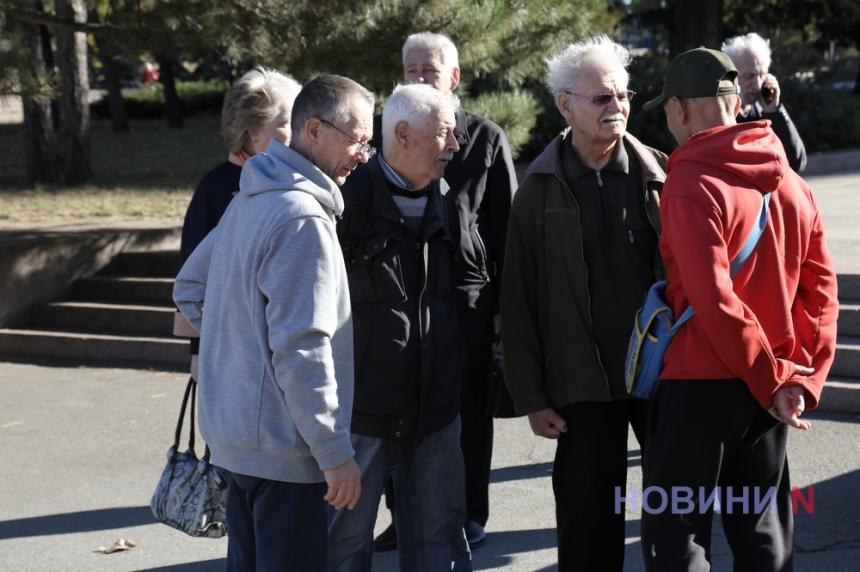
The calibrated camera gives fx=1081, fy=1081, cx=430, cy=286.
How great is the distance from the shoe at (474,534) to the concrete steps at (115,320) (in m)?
4.02

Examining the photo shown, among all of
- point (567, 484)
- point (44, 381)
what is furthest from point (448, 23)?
point (567, 484)

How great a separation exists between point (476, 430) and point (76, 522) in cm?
187

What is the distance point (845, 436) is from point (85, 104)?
12323 mm

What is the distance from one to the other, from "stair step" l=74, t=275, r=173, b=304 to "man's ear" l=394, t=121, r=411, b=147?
5901 millimetres

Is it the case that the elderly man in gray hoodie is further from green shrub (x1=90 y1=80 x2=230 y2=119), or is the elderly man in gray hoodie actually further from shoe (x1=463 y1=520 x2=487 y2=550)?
green shrub (x1=90 y1=80 x2=230 y2=119)

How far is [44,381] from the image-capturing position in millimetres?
7535

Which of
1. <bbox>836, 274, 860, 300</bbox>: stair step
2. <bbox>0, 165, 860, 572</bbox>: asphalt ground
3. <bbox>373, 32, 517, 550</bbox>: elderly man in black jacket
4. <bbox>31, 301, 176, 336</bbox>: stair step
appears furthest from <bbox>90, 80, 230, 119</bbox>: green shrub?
<bbox>373, 32, 517, 550</bbox>: elderly man in black jacket

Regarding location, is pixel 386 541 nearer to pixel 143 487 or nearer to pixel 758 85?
pixel 143 487

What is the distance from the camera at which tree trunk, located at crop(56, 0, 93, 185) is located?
47.4 ft

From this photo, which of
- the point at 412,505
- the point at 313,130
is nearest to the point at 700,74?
the point at 313,130

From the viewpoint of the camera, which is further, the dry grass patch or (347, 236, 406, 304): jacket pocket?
the dry grass patch

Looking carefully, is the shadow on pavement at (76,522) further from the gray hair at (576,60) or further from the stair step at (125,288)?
the stair step at (125,288)

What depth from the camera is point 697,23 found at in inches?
672

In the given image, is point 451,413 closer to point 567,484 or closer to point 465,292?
point 567,484
